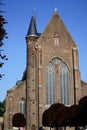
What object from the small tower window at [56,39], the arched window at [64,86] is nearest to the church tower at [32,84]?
the small tower window at [56,39]

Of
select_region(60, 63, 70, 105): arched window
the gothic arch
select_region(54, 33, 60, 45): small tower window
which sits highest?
select_region(54, 33, 60, 45): small tower window

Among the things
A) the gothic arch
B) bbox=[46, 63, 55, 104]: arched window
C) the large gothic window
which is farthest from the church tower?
the large gothic window

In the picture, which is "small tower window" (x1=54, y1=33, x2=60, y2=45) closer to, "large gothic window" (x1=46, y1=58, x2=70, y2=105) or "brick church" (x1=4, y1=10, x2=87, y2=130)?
"brick church" (x1=4, y1=10, x2=87, y2=130)

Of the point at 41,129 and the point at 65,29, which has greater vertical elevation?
the point at 65,29

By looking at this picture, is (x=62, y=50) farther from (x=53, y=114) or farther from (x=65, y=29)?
(x=53, y=114)

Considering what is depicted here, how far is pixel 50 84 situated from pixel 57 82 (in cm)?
125

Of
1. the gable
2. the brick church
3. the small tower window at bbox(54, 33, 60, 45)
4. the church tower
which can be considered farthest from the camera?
the small tower window at bbox(54, 33, 60, 45)

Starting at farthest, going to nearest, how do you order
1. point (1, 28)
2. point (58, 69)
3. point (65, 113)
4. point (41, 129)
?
point (58, 69), point (41, 129), point (65, 113), point (1, 28)

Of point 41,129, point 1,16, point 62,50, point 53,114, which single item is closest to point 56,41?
point 62,50

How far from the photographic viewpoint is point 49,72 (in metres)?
51.5

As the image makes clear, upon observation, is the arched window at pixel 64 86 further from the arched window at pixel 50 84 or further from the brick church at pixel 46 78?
the arched window at pixel 50 84

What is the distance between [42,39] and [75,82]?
943 centimetres

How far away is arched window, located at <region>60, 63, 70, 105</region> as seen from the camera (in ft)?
168

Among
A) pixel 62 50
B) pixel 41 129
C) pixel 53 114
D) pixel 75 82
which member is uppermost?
pixel 62 50
